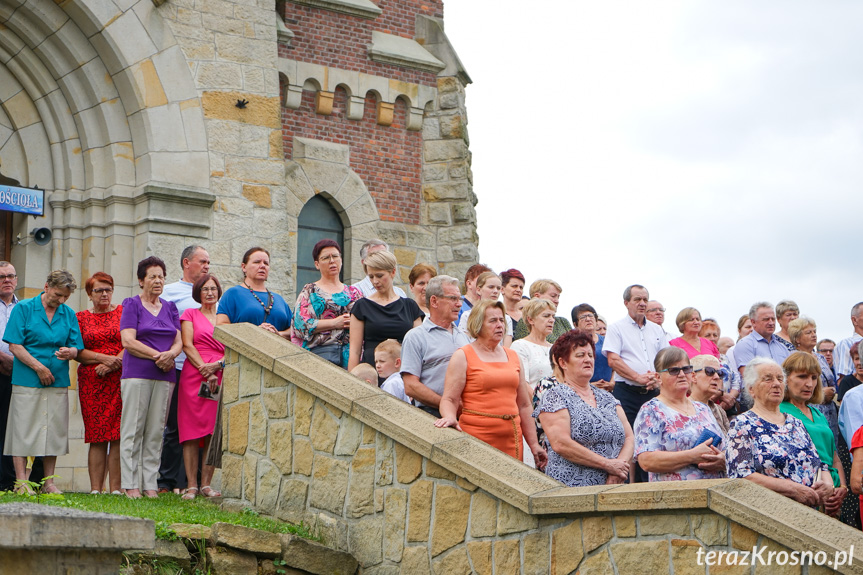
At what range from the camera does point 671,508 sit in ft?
16.6

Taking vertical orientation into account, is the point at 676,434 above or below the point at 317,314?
below

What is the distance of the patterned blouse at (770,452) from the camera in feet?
20.8

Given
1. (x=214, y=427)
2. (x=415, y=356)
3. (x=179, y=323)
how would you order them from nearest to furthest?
(x=415, y=356) < (x=214, y=427) < (x=179, y=323)

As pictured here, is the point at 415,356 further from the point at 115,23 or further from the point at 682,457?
the point at 115,23

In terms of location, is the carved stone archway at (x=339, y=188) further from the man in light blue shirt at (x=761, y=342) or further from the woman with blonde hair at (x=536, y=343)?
the woman with blonde hair at (x=536, y=343)

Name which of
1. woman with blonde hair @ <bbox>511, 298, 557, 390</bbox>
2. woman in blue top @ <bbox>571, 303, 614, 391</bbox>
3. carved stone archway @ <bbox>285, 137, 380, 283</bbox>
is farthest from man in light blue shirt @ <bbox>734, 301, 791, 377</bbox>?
carved stone archway @ <bbox>285, 137, 380, 283</bbox>

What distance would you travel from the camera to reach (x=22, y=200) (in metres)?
11.9

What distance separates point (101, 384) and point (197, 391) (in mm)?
801

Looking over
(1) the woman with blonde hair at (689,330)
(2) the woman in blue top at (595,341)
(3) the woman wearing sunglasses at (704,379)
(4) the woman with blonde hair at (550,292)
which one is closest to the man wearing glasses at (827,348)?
(1) the woman with blonde hair at (689,330)

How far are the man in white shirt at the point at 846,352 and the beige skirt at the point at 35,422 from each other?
6706 mm

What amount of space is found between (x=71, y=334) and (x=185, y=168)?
3.84 meters

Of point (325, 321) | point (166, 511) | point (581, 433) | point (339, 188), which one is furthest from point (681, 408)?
point (339, 188)

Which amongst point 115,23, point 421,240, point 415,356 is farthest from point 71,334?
point 421,240

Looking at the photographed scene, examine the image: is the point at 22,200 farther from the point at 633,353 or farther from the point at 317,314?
the point at 633,353
